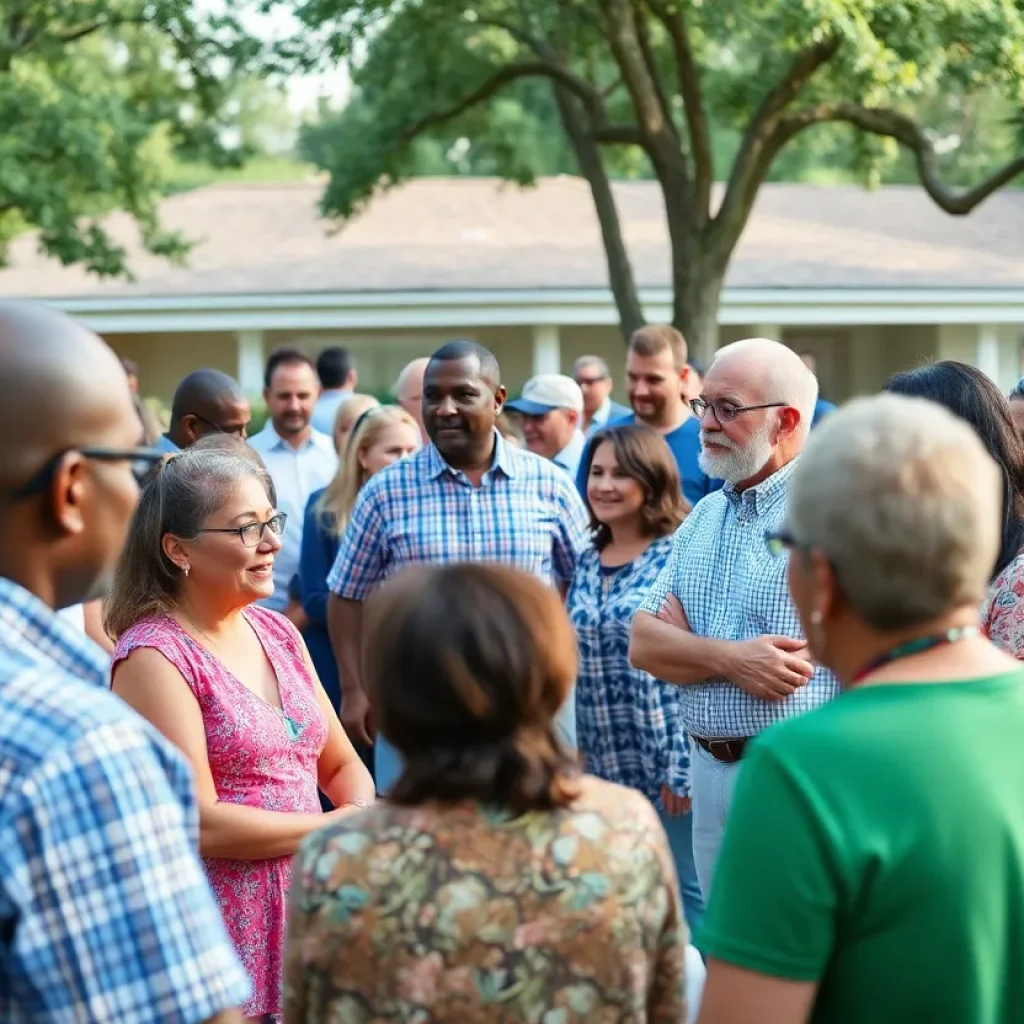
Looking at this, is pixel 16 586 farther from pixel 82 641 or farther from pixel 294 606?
pixel 294 606

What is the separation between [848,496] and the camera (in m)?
2.20

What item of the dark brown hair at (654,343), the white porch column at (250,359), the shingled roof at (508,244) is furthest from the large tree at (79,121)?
the dark brown hair at (654,343)

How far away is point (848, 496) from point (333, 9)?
16.9 m

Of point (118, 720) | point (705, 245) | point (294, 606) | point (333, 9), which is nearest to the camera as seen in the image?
point (118, 720)

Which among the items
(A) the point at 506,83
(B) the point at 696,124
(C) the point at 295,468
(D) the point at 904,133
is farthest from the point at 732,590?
(A) the point at 506,83

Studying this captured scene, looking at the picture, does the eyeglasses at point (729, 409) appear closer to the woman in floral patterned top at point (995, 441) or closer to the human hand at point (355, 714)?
the woman in floral patterned top at point (995, 441)

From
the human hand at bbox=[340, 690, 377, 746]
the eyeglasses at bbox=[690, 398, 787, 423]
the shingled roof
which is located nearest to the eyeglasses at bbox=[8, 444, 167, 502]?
the eyeglasses at bbox=[690, 398, 787, 423]

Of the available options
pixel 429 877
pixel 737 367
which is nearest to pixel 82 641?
pixel 429 877

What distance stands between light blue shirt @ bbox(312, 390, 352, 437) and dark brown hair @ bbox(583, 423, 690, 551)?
4.82m

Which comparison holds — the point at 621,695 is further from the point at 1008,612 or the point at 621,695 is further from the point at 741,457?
the point at 1008,612

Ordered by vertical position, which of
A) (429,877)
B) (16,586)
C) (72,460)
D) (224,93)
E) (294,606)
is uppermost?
(224,93)

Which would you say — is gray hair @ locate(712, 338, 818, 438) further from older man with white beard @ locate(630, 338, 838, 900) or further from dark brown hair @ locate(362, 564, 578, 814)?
dark brown hair @ locate(362, 564, 578, 814)

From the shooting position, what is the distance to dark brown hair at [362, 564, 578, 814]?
7.76 ft

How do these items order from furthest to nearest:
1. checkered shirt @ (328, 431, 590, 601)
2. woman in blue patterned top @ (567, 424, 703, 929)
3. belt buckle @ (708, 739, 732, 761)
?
checkered shirt @ (328, 431, 590, 601)
woman in blue patterned top @ (567, 424, 703, 929)
belt buckle @ (708, 739, 732, 761)
